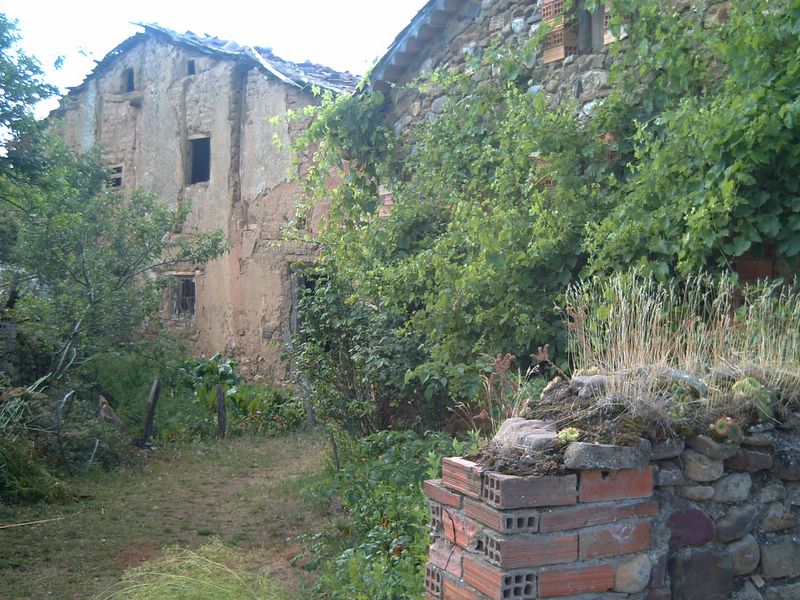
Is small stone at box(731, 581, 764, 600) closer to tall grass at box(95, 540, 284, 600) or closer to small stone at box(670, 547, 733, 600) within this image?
small stone at box(670, 547, 733, 600)

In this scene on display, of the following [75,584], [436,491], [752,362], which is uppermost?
[752,362]

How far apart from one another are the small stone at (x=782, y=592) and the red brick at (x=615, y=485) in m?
0.72

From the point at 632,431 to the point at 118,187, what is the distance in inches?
522

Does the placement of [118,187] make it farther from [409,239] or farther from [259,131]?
[409,239]

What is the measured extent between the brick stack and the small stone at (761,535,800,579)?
23.0 inches

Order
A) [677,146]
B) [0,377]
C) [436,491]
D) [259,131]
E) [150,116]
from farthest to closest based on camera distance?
[150,116] < [259,131] < [0,377] < [677,146] < [436,491]

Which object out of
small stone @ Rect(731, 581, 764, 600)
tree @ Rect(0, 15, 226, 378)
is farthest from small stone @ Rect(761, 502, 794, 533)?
tree @ Rect(0, 15, 226, 378)

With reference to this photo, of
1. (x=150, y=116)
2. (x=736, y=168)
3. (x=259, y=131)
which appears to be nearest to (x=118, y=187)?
(x=150, y=116)

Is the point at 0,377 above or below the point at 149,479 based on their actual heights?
above

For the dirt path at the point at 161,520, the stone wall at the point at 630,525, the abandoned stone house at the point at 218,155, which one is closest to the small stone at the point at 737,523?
the stone wall at the point at 630,525

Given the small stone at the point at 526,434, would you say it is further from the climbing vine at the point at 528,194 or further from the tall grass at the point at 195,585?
Result: the climbing vine at the point at 528,194

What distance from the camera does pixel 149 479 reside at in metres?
7.77

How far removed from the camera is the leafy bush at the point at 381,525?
164 inches

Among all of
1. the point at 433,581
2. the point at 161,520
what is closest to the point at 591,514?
the point at 433,581
